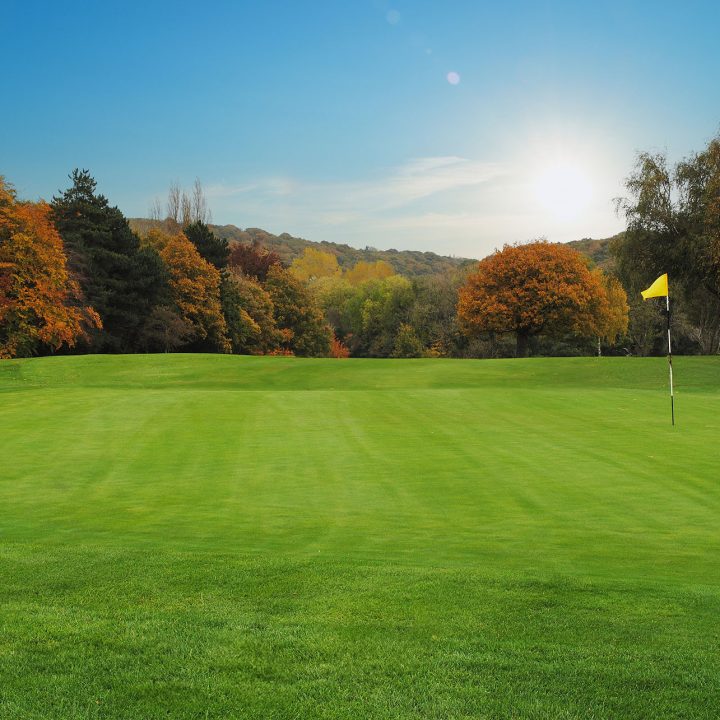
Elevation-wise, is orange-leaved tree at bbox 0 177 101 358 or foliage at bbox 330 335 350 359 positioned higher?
orange-leaved tree at bbox 0 177 101 358

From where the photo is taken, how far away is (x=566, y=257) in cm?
5975

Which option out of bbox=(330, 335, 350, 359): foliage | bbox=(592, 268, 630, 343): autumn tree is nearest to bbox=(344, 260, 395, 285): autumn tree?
bbox=(330, 335, 350, 359): foliage

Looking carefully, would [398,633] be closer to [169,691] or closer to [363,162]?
[169,691]

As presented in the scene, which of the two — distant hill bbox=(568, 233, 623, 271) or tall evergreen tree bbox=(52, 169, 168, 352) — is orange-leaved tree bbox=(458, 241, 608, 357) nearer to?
tall evergreen tree bbox=(52, 169, 168, 352)

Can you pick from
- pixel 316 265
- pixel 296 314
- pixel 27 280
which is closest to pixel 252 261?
pixel 296 314

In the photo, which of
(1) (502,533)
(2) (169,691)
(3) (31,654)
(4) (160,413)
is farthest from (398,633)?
(4) (160,413)

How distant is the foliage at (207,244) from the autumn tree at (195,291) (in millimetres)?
5792

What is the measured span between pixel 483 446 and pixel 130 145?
226ft

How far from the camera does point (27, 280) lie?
146 feet

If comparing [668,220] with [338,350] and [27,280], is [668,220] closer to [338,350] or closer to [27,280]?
[27,280]

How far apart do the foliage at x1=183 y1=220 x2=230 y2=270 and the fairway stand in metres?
59.5

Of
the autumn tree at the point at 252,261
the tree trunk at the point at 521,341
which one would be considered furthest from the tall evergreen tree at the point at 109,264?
the autumn tree at the point at 252,261

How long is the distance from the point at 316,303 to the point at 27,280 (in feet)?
143

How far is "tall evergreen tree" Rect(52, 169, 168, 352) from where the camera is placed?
57375mm
